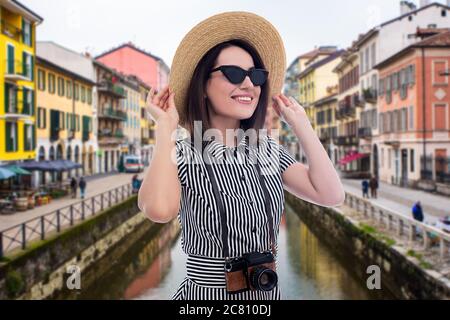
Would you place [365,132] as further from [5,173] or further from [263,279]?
[263,279]

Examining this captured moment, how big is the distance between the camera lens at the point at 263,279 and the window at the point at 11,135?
72.0ft

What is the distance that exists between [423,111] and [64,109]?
62.7 feet

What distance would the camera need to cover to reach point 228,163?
178 cm

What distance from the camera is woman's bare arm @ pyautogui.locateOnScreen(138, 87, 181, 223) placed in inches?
64.3

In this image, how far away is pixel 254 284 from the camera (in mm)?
1622

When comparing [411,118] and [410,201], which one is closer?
[410,201]

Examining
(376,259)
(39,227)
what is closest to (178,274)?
(39,227)

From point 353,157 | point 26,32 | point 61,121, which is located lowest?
point 353,157

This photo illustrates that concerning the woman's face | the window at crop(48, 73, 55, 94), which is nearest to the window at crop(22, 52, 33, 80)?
the window at crop(48, 73, 55, 94)

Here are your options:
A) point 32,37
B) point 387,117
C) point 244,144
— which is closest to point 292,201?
point 387,117

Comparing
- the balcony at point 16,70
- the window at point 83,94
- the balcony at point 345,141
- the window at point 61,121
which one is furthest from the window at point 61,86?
the balcony at point 345,141

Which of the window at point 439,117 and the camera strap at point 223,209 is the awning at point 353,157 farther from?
the camera strap at point 223,209

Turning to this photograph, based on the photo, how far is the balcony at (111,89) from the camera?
3828 cm
